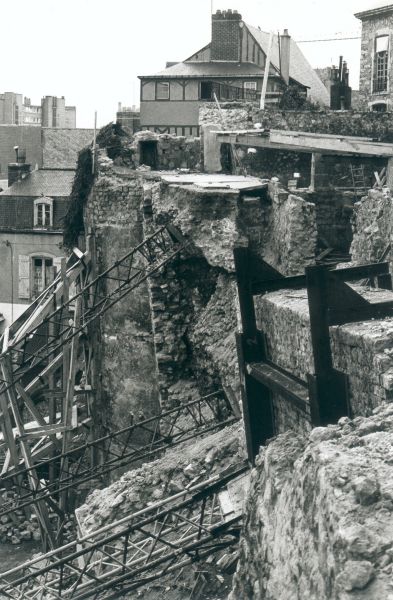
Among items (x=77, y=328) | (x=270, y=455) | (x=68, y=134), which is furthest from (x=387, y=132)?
(x=68, y=134)

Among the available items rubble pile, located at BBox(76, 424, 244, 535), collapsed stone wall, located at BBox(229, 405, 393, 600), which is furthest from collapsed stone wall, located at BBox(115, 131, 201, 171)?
collapsed stone wall, located at BBox(229, 405, 393, 600)

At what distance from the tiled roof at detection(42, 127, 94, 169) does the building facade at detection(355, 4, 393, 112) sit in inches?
918

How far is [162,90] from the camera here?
3966 centimetres

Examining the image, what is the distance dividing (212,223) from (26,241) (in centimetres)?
2052

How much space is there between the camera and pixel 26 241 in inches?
1384

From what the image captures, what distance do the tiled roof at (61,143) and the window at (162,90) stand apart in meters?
14.1

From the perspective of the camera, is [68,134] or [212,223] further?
[68,134]

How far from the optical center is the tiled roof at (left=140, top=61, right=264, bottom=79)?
1513 inches

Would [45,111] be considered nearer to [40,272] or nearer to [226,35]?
[226,35]

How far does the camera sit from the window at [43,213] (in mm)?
35281

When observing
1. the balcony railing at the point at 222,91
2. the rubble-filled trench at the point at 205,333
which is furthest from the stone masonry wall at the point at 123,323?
the balcony railing at the point at 222,91

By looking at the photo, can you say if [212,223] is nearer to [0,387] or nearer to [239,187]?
[239,187]

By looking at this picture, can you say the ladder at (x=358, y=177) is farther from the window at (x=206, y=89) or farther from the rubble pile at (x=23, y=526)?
the window at (x=206, y=89)

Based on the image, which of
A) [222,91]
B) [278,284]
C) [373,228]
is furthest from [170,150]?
[222,91]
